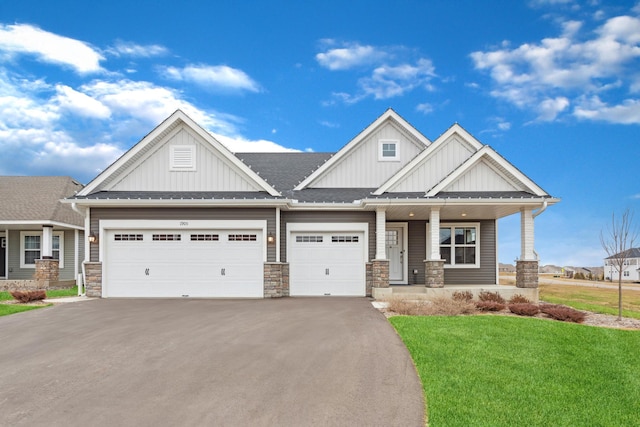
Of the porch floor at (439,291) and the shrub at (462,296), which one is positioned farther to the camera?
the porch floor at (439,291)

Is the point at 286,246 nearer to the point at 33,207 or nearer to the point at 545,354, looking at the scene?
the point at 545,354

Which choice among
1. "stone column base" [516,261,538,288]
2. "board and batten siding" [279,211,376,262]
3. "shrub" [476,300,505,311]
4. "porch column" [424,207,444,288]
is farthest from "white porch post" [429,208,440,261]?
"stone column base" [516,261,538,288]

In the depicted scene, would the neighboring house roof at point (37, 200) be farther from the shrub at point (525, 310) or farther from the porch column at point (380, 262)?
the shrub at point (525, 310)

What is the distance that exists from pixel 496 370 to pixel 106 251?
44.6ft

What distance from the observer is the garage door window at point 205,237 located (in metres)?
15.5

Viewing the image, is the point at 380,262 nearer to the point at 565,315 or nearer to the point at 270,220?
the point at 270,220

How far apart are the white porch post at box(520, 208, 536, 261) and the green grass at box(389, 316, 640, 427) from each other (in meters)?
5.40

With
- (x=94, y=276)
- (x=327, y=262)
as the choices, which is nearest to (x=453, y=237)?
(x=327, y=262)

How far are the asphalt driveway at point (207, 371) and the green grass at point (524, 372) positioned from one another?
462mm

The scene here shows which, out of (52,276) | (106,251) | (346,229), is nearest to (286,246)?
(346,229)

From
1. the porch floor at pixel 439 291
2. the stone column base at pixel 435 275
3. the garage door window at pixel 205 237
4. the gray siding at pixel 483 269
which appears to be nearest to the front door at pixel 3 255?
the garage door window at pixel 205 237

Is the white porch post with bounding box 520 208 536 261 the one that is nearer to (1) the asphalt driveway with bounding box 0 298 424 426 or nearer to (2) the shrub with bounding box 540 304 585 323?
(2) the shrub with bounding box 540 304 585 323

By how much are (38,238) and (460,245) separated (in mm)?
20724

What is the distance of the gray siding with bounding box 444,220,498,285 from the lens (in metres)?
17.8
